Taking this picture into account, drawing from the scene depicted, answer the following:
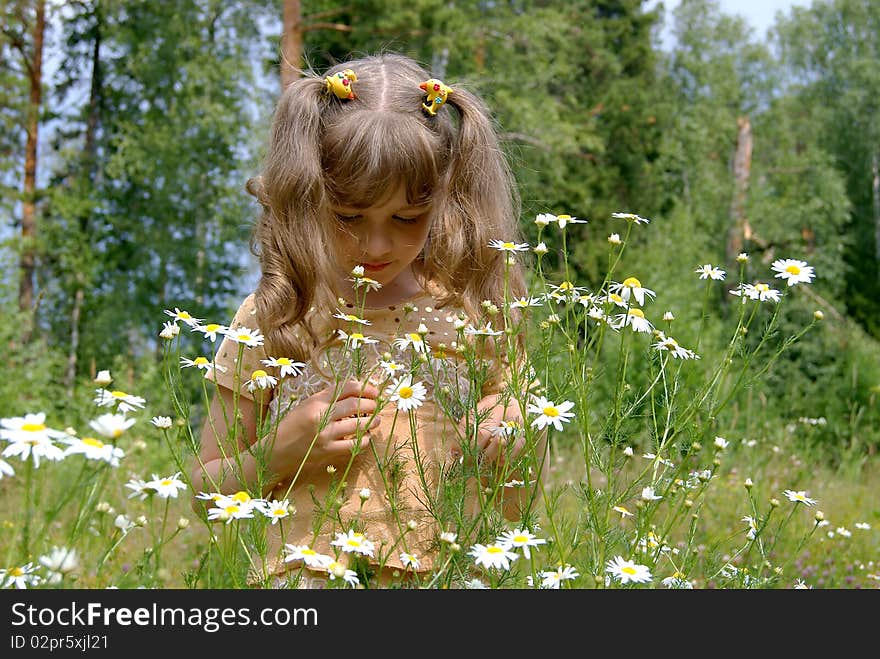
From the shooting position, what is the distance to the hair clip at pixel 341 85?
1.83 metres

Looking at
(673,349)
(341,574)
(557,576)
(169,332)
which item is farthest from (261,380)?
(673,349)

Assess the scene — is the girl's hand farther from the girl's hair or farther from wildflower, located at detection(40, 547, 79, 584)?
wildflower, located at detection(40, 547, 79, 584)

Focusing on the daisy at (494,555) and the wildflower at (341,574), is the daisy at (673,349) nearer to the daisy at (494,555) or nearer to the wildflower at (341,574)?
the daisy at (494,555)

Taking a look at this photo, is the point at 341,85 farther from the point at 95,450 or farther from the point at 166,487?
the point at 95,450

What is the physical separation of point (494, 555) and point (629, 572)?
0.59 feet

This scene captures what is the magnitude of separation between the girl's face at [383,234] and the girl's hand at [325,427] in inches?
10.7

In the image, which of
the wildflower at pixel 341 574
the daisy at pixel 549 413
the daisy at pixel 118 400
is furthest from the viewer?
the daisy at pixel 549 413

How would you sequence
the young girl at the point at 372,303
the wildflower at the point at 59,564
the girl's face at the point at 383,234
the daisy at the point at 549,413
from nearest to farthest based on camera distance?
the wildflower at the point at 59,564 → the daisy at the point at 549,413 → the young girl at the point at 372,303 → the girl's face at the point at 383,234

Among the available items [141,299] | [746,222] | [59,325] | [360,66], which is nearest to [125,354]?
[141,299]

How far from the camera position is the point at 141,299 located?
33.4ft

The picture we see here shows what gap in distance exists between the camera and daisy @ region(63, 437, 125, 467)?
0.83 metres

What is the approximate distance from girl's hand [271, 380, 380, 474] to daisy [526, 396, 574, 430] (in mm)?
286

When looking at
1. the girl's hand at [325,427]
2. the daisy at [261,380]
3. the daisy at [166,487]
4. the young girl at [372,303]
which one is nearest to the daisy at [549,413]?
the young girl at [372,303]
